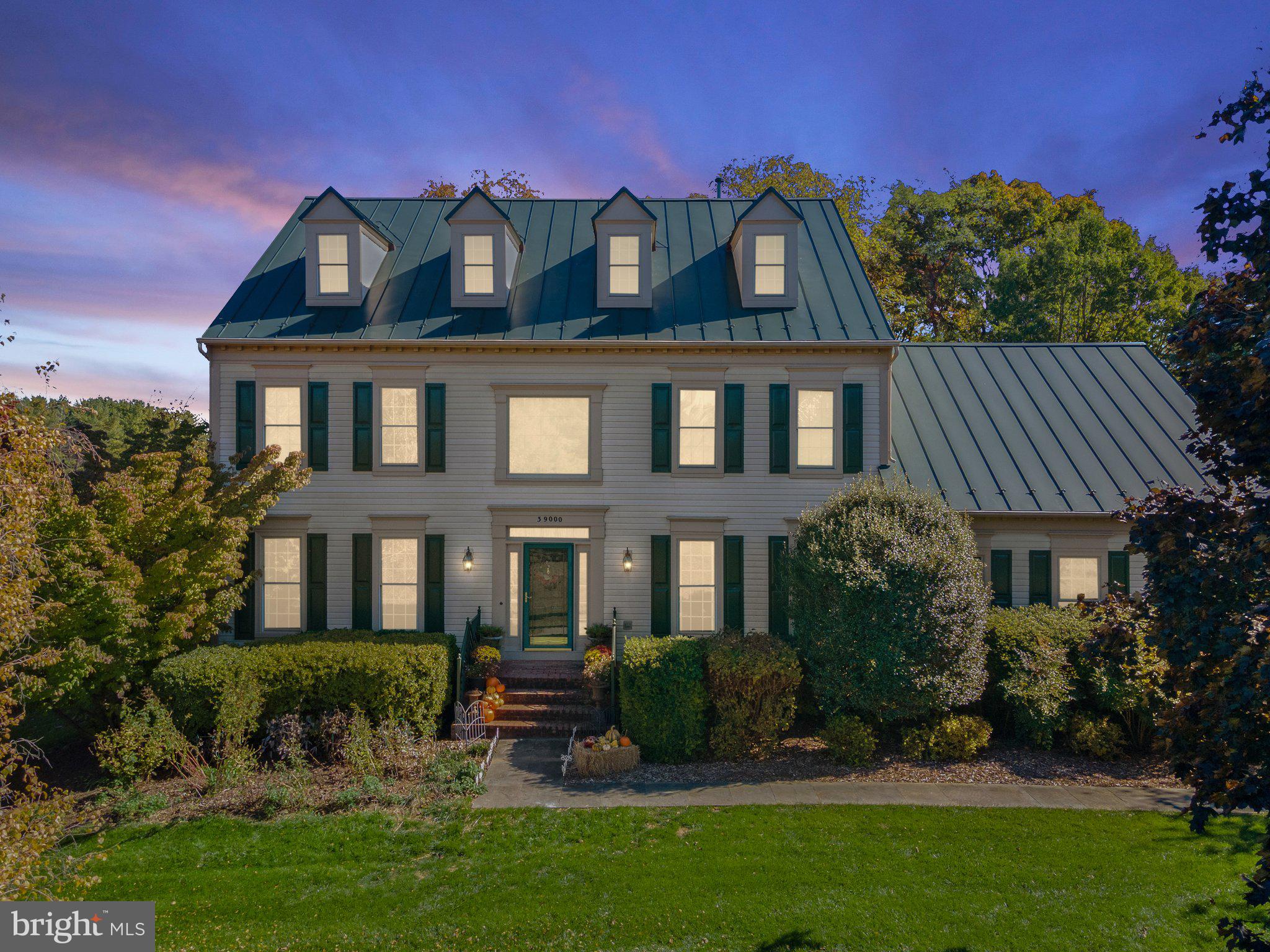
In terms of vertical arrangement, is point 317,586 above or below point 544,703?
above

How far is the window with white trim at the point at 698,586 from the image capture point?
1443 centimetres

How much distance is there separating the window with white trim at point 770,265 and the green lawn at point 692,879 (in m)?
10.8

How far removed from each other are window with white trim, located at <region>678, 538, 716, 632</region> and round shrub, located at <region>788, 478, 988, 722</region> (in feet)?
10.9

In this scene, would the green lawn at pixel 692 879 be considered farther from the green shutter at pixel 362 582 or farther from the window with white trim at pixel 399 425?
the window with white trim at pixel 399 425

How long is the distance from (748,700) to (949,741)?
342 centimetres

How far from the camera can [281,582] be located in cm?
1441

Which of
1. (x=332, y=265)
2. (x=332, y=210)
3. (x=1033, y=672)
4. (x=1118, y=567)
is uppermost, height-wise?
(x=332, y=210)

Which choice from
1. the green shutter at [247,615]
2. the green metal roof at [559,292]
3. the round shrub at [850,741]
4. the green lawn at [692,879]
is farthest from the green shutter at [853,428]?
the green shutter at [247,615]

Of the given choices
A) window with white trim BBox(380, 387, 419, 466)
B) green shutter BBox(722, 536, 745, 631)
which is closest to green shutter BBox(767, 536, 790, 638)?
green shutter BBox(722, 536, 745, 631)

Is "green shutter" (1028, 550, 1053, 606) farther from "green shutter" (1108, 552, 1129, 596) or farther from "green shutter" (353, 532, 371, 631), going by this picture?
"green shutter" (353, 532, 371, 631)

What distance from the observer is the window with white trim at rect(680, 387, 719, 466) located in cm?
1454

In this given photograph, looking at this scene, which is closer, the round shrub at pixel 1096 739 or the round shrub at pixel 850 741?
the round shrub at pixel 850 741

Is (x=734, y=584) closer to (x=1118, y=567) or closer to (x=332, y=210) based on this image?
(x=1118, y=567)

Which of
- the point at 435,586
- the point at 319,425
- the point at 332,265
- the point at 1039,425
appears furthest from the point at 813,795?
the point at 332,265
